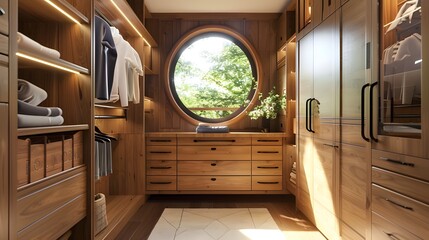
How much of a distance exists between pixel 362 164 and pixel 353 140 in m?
0.20

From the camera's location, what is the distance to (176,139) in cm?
375

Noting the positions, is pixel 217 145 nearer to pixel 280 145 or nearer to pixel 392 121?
pixel 280 145

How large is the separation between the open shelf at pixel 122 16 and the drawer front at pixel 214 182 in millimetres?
1895

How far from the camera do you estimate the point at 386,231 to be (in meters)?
1.67

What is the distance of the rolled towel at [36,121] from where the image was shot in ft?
4.52

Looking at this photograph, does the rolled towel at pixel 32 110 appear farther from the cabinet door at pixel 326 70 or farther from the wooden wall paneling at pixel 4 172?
the cabinet door at pixel 326 70

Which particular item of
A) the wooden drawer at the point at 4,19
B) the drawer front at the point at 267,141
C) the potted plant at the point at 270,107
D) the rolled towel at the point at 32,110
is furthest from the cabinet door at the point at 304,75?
the wooden drawer at the point at 4,19

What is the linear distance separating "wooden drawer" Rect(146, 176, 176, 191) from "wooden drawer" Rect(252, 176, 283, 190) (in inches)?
41.4

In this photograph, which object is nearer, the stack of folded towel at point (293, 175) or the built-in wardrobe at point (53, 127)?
the built-in wardrobe at point (53, 127)

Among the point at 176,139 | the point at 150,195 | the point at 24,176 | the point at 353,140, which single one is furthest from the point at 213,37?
the point at 24,176

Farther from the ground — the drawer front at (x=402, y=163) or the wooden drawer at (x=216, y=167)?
the drawer front at (x=402, y=163)

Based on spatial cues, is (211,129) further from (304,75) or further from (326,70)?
(326,70)

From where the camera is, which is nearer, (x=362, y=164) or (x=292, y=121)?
(x=362, y=164)

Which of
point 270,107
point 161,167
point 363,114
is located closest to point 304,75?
point 270,107
